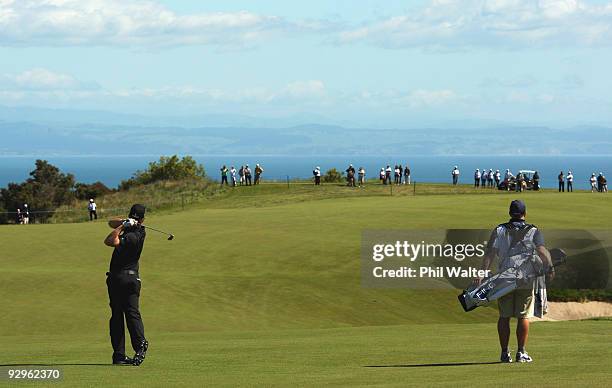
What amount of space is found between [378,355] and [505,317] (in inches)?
101

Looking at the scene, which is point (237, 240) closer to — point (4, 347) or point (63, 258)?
point (63, 258)

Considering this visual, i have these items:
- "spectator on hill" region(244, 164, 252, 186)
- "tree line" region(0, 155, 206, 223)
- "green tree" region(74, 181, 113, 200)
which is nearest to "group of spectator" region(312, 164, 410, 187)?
"spectator on hill" region(244, 164, 252, 186)

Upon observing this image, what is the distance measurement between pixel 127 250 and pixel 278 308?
19524mm

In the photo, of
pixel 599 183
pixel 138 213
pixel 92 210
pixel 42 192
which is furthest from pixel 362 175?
pixel 138 213

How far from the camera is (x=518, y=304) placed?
47.3 feet

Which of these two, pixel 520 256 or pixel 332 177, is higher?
pixel 332 177

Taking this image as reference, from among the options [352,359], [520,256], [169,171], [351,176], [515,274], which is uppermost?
[169,171]

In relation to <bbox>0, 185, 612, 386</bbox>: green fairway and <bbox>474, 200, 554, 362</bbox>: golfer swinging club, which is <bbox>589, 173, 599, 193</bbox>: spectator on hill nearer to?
<bbox>0, 185, 612, 386</bbox>: green fairway

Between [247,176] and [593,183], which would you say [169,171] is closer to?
[247,176]

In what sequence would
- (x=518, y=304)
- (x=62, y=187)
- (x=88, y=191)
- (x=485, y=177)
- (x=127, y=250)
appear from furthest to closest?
1. (x=62, y=187)
2. (x=88, y=191)
3. (x=485, y=177)
4. (x=127, y=250)
5. (x=518, y=304)

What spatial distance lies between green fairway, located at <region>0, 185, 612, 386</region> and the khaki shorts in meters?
0.77

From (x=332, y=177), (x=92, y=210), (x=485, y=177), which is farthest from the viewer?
(x=332, y=177)

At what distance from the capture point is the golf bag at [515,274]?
14320mm

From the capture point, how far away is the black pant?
49.2 feet
